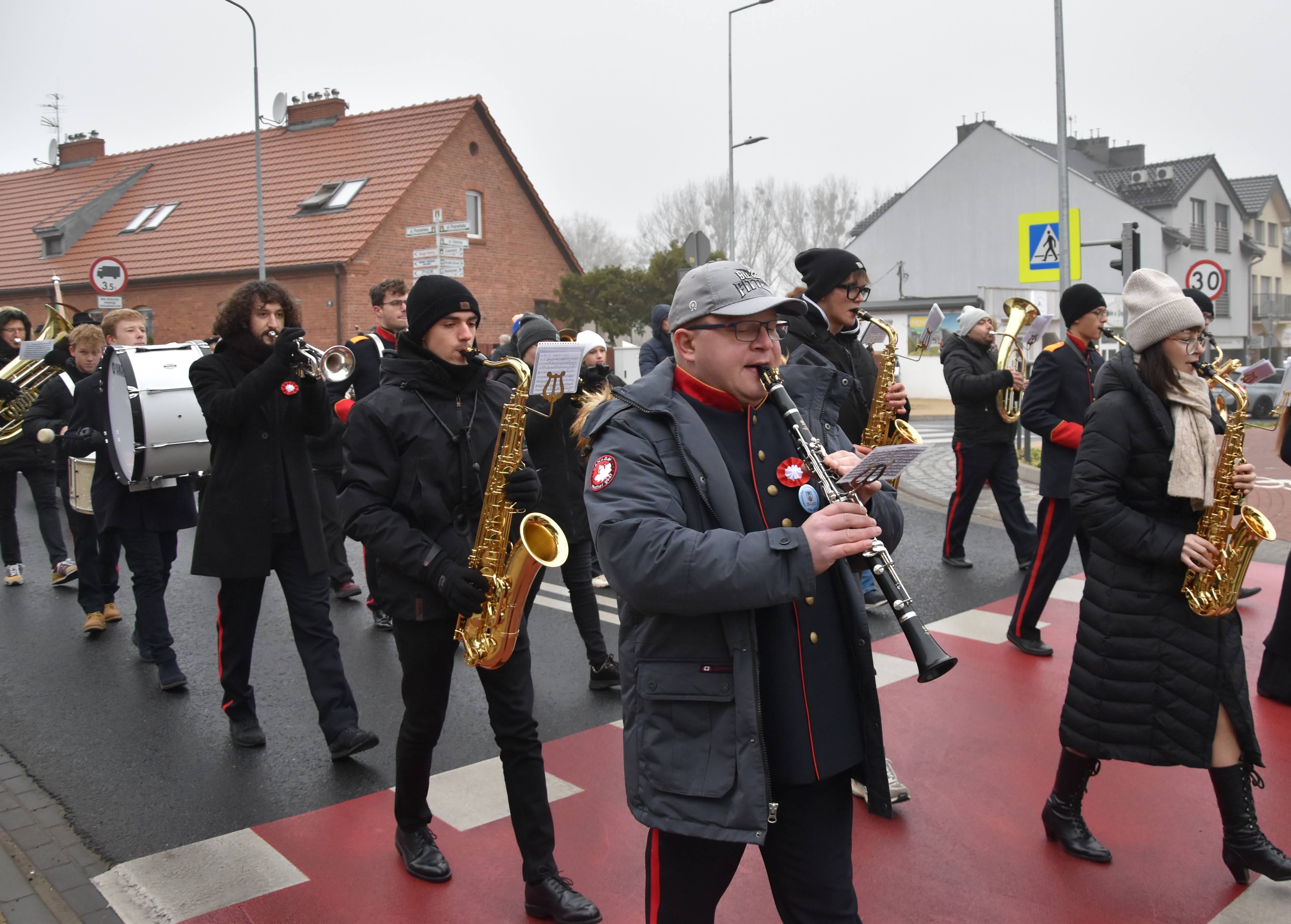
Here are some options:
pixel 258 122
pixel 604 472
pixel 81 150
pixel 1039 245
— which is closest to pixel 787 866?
pixel 604 472

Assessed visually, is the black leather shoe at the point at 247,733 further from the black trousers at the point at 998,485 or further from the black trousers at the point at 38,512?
the black trousers at the point at 998,485

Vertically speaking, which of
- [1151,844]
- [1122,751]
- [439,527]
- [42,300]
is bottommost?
[1151,844]

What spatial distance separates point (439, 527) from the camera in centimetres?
368

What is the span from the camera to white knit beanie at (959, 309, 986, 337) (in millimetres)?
8320

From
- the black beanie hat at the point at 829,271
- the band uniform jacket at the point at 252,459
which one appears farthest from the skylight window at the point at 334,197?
the black beanie hat at the point at 829,271

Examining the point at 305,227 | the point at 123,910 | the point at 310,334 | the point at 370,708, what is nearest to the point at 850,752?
the point at 123,910

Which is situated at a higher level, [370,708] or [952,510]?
[952,510]

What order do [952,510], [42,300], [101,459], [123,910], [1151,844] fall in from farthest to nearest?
[42,300]
[952,510]
[101,459]
[1151,844]
[123,910]

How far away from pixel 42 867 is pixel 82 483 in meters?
4.03

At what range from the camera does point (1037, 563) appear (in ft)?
19.5

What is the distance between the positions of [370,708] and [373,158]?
86.7 ft

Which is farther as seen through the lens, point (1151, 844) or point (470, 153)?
point (470, 153)

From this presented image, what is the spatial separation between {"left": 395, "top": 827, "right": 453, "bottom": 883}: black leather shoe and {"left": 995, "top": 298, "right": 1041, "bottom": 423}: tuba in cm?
556

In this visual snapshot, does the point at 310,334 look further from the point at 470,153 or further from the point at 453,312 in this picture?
the point at 453,312
